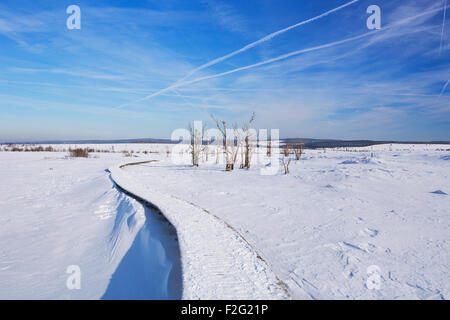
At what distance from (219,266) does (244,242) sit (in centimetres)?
89

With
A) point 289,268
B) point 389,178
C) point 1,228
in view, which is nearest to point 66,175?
point 1,228

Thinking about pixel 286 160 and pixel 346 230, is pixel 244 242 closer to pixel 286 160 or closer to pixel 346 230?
pixel 346 230

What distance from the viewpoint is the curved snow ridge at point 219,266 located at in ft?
8.14

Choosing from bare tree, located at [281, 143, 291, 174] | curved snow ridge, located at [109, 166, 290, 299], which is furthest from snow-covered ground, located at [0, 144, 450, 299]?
bare tree, located at [281, 143, 291, 174]

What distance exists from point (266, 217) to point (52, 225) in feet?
18.9

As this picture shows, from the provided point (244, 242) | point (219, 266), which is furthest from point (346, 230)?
point (219, 266)

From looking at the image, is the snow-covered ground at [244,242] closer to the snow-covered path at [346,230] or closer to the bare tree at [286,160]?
the snow-covered path at [346,230]

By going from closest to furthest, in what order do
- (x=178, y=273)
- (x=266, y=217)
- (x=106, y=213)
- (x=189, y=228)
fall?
(x=178, y=273) → (x=189, y=228) → (x=266, y=217) → (x=106, y=213)

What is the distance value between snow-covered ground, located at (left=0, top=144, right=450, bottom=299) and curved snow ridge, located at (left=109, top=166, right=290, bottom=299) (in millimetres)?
14

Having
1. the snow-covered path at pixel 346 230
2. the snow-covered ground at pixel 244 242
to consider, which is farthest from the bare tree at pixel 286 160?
the snow-covered ground at pixel 244 242

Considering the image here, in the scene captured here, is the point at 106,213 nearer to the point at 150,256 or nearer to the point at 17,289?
the point at 17,289

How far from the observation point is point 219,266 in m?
2.96

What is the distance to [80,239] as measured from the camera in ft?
18.2

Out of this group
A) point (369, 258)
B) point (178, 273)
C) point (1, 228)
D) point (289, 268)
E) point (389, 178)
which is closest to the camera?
point (178, 273)
